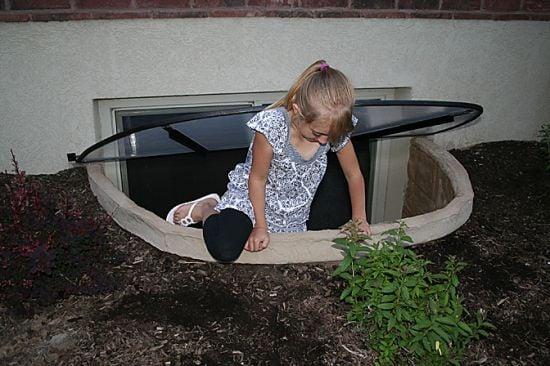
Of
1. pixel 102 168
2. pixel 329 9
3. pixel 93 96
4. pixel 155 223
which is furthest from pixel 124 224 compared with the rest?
pixel 329 9

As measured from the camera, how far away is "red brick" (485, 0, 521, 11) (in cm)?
407

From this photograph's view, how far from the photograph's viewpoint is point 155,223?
290 centimetres

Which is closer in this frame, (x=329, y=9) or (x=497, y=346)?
(x=497, y=346)

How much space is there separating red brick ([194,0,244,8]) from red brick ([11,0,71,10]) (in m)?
0.89

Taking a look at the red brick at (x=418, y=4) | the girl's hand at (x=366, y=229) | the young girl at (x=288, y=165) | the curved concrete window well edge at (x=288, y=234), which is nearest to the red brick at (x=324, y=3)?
the red brick at (x=418, y=4)

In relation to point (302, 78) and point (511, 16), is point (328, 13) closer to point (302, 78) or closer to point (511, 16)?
point (302, 78)

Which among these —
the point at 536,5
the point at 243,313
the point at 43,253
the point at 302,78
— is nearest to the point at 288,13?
the point at 302,78

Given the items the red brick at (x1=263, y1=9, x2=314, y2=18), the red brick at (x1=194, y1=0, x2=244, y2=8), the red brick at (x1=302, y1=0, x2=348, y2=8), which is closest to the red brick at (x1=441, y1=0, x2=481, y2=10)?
the red brick at (x1=302, y1=0, x2=348, y2=8)

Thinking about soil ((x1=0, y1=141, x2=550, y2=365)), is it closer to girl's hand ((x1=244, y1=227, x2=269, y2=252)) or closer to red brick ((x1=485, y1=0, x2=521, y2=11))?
girl's hand ((x1=244, y1=227, x2=269, y2=252))

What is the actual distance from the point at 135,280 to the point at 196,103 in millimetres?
1811

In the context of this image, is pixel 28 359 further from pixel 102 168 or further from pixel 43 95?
pixel 43 95

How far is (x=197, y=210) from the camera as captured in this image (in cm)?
340

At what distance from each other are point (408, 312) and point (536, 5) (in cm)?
341

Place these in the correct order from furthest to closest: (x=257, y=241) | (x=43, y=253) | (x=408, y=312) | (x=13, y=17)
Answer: (x=13, y=17), (x=257, y=241), (x=43, y=253), (x=408, y=312)
